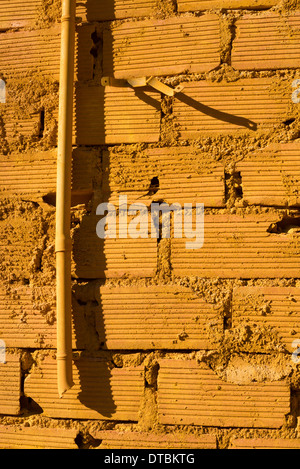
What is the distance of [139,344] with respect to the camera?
255cm

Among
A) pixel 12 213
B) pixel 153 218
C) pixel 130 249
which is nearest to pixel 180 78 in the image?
pixel 153 218

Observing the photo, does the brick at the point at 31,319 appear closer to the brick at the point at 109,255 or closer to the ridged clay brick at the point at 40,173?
the brick at the point at 109,255

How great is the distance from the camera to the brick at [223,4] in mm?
2643

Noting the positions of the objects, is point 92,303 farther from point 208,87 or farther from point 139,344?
point 208,87

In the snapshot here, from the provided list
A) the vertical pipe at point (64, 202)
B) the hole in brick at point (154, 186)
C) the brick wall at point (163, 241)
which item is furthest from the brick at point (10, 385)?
the hole in brick at point (154, 186)

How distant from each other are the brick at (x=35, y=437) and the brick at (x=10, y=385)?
0.09m

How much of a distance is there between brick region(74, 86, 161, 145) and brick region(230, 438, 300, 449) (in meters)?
1.43

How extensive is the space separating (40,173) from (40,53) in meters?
0.62

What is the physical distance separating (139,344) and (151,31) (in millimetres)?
1500

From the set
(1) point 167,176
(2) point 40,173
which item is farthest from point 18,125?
(1) point 167,176

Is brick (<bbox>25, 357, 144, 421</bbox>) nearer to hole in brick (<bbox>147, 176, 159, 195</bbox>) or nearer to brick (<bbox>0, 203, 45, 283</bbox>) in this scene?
brick (<bbox>0, 203, 45, 283</bbox>)

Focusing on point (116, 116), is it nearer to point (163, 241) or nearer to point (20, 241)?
point (163, 241)

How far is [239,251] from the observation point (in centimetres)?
252

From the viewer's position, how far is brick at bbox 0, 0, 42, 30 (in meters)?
2.83
